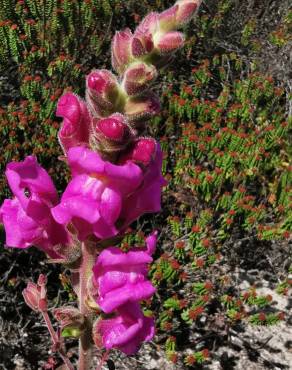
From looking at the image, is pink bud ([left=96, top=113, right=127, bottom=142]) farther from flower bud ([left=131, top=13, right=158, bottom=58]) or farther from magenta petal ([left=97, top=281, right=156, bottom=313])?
magenta petal ([left=97, top=281, right=156, bottom=313])

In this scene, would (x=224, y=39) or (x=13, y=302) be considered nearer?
(x=13, y=302)

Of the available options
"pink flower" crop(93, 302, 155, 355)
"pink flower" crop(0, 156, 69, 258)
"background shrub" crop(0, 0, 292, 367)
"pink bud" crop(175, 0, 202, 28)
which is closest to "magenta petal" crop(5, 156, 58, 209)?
"pink flower" crop(0, 156, 69, 258)

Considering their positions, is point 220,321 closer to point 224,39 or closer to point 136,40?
point 136,40

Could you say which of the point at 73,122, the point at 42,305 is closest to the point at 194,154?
the point at 42,305

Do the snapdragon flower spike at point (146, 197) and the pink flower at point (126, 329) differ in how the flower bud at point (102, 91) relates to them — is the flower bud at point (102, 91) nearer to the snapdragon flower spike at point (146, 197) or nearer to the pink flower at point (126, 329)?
the snapdragon flower spike at point (146, 197)

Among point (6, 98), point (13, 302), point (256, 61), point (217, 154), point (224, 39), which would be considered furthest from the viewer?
point (224, 39)

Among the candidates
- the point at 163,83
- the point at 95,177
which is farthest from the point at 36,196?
the point at 163,83
